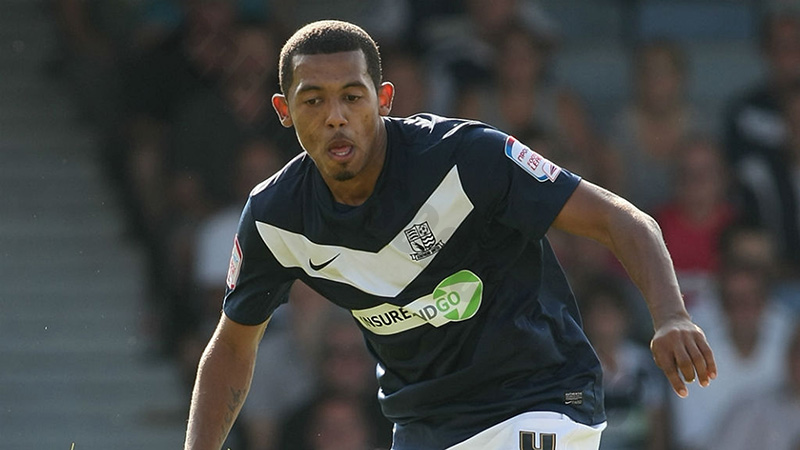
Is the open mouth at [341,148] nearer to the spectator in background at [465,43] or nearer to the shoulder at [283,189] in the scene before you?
the shoulder at [283,189]

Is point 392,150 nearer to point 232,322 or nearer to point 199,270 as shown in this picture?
point 232,322

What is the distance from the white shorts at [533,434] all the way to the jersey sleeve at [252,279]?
76 cm

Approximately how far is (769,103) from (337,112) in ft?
19.5

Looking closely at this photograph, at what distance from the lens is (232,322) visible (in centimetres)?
443

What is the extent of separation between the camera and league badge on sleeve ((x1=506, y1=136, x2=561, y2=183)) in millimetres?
3994

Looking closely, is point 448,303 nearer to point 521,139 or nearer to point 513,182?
A: point 513,182

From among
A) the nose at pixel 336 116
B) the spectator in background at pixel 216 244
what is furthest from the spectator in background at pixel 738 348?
the nose at pixel 336 116

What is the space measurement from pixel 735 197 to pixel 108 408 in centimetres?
435

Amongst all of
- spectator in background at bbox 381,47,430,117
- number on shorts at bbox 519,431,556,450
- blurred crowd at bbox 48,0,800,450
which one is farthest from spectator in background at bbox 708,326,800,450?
number on shorts at bbox 519,431,556,450

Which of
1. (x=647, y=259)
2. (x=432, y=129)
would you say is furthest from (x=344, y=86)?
(x=647, y=259)

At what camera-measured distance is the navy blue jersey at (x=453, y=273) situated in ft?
13.4

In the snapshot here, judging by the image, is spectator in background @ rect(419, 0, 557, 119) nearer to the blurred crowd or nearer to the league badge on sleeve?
the blurred crowd

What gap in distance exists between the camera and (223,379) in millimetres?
4422

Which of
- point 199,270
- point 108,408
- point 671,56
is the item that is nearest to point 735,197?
point 671,56
